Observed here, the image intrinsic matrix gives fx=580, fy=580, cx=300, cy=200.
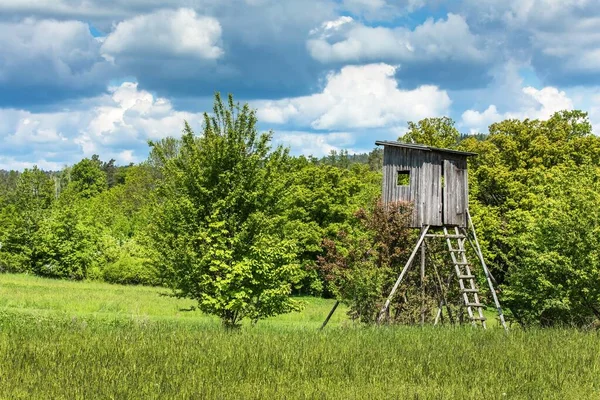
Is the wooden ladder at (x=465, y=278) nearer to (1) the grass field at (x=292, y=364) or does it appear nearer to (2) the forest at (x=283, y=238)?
(2) the forest at (x=283, y=238)

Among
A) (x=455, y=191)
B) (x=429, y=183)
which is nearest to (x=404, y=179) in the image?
(x=455, y=191)

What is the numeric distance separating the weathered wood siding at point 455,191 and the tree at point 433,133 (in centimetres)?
1680

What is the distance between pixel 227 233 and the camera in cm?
1596

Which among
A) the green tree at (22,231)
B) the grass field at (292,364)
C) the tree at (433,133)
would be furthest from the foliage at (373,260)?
the green tree at (22,231)

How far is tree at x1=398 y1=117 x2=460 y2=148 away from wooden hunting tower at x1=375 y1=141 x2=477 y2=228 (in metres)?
16.7

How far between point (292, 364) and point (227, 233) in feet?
22.6

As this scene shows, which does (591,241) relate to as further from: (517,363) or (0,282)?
(0,282)

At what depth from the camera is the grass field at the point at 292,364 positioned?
7832 millimetres

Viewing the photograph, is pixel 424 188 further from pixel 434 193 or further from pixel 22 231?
pixel 22 231

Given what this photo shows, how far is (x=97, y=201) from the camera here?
2995 inches

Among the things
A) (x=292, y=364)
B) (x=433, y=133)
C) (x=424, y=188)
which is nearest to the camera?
(x=292, y=364)

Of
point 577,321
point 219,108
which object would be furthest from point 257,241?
→ point 577,321

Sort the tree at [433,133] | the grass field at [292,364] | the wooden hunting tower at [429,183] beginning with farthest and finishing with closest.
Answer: the tree at [433,133] < the wooden hunting tower at [429,183] < the grass field at [292,364]

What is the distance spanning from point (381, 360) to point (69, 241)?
44137 millimetres
